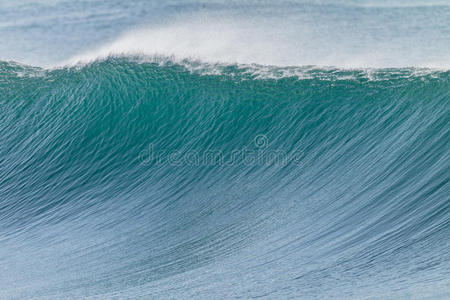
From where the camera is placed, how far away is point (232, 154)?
26.0 feet

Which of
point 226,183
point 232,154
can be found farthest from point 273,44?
point 226,183

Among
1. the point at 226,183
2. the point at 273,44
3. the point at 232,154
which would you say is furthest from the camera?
the point at 273,44

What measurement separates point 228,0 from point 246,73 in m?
2.48

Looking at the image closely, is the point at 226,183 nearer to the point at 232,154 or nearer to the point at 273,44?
the point at 232,154

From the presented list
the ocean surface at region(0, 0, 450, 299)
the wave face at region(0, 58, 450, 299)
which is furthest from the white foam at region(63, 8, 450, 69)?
the wave face at region(0, 58, 450, 299)

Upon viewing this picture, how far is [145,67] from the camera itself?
9.30 m

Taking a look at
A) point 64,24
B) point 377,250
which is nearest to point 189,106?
point 377,250

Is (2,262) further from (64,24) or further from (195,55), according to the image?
(64,24)

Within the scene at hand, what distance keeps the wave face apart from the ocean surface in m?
0.03

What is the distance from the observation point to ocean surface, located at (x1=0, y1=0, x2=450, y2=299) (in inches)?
239

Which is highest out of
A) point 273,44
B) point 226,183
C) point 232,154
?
point 273,44

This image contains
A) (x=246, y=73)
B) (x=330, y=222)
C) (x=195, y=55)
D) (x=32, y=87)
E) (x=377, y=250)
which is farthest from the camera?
(x=32, y=87)

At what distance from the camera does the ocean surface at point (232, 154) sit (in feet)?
19.9

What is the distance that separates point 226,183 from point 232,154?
→ 0.59m
